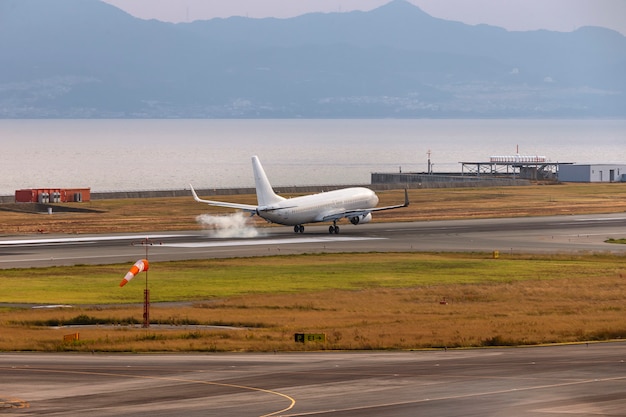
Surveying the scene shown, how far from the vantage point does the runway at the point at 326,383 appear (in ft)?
123

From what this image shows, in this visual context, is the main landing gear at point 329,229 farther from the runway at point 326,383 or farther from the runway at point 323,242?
the runway at point 326,383

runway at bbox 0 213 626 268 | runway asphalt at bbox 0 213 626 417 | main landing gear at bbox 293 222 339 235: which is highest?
main landing gear at bbox 293 222 339 235

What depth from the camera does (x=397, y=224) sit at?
127 meters

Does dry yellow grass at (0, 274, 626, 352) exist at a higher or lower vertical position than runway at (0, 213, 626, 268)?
lower

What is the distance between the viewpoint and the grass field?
54000mm

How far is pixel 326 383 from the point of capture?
4231 cm

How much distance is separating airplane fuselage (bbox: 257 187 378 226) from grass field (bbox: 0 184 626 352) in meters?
15.7

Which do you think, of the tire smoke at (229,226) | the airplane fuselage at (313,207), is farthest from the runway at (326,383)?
the tire smoke at (229,226)

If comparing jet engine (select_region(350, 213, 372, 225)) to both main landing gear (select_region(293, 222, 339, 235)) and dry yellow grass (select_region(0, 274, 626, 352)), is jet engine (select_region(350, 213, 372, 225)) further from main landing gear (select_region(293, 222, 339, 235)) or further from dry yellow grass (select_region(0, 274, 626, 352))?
dry yellow grass (select_region(0, 274, 626, 352))

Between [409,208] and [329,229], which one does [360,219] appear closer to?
[329,229]

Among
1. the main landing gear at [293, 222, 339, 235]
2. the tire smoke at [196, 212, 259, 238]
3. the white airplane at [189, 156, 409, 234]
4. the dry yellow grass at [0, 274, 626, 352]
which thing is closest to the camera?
the dry yellow grass at [0, 274, 626, 352]

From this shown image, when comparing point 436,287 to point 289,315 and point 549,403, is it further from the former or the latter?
point 549,403

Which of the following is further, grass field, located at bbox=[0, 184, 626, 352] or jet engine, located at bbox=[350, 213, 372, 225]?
jet engine, located at bbox=[350, 213, 372, 225]

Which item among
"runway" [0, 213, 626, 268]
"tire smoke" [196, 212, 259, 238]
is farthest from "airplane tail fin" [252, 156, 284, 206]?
"tire smoke" [196, 212, 259, 238]
